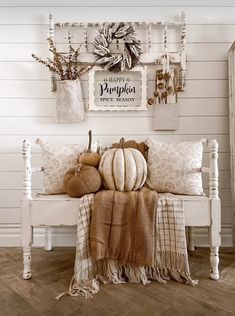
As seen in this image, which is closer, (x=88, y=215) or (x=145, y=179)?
(x=88, y=215)

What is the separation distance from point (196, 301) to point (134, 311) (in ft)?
1.14

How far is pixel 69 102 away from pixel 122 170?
84 cm

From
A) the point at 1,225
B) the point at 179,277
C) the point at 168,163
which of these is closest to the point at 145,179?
the point at 168,163

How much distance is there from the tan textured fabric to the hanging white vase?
0.87 metres

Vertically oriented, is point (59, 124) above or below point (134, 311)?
above

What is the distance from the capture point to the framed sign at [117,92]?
7.59ft

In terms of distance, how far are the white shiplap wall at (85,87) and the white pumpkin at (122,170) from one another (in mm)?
592

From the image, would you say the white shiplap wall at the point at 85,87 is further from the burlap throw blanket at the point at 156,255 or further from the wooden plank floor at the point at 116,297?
the burlap throw blanket at the point at 156,255

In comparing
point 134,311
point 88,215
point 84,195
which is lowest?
point 134,311

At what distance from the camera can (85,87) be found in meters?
2.34

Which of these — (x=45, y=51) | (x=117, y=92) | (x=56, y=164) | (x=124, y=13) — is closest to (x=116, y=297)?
(x=56, y=164)

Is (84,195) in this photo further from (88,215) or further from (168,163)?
(168,163)

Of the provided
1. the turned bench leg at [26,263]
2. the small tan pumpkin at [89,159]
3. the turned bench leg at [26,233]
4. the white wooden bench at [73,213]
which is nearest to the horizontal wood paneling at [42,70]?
the small tan pumpkin at [89,159]

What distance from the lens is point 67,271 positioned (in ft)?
6.05
